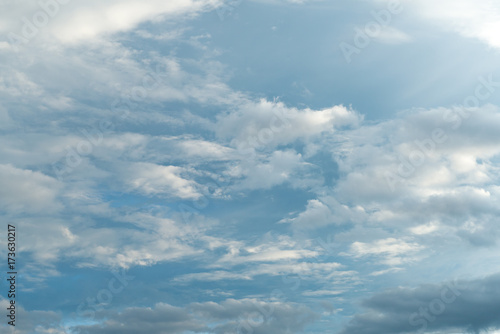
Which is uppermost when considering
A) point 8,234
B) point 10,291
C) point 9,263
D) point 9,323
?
point 8,234

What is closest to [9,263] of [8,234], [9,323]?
[8,234]

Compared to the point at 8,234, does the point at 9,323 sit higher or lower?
lower

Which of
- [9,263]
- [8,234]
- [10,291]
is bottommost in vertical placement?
[10,291]

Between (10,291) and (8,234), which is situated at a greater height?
(8,234)

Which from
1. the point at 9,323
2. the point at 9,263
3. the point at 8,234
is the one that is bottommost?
the point at 9,323

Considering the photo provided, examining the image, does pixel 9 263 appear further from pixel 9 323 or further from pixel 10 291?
pixel 9 323

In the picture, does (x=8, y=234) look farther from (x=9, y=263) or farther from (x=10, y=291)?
(x=10, y=291)

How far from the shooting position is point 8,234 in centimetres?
Answer: 13062

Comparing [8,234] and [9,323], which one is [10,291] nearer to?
[9,323]

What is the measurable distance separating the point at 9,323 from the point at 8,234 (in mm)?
37480

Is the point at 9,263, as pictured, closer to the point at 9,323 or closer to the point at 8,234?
the point at 8,234

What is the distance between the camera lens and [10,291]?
134 meters

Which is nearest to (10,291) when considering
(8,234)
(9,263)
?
(9,263)

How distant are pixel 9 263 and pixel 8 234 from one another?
1302 cm
